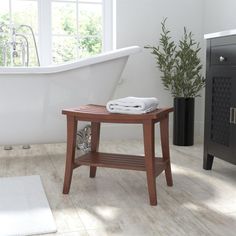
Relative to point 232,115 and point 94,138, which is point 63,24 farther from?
point 232,115

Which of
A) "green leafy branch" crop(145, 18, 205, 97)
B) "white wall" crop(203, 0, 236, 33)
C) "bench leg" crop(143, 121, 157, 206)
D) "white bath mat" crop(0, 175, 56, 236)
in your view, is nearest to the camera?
"white bath mat" crop(0, 175, 56, 236)

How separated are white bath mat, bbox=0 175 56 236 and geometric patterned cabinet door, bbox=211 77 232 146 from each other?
116 cm

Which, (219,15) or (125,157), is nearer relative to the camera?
(125,157)

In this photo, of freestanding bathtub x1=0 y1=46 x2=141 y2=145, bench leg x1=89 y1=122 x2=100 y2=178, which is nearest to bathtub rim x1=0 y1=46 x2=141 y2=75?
freestanding bathtub x1=0 y1=46 x2=141 y2=145

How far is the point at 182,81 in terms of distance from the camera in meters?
3.49

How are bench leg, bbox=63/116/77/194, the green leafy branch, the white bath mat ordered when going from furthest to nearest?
the green leafy branch < bench leg, bbox=63/116/77/194 < the white bath mat

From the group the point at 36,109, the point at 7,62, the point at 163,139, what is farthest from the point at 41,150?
the point at 163,139

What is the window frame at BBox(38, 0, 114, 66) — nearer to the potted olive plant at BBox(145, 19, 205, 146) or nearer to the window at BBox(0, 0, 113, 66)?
the window at BBox(0, 0, 113, 66)

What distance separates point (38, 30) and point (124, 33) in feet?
2.72

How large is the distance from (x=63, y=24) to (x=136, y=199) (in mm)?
2271

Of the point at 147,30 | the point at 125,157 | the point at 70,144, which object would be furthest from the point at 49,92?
the point at 147,30

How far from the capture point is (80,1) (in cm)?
379

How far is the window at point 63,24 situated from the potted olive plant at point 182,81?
588mm

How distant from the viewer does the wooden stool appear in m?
1.95
